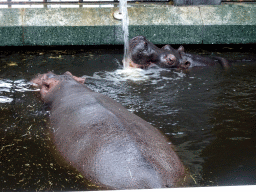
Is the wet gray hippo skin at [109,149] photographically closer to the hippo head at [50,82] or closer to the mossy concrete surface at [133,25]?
the hippo head at [50,82]

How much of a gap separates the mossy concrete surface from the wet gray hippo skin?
5.31 metres

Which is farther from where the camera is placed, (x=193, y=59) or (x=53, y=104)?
(x=193, y=59)

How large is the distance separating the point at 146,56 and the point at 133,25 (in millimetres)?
1936

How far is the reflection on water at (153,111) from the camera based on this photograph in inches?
149

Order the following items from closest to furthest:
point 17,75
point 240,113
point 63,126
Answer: point 63,126 → point 240,113 → point 17,75

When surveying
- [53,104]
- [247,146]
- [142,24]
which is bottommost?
[247,146]

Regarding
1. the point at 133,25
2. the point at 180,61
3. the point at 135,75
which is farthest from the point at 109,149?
the point at 133,25

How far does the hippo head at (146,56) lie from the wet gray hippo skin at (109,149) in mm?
3749

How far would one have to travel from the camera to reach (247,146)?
4.46m

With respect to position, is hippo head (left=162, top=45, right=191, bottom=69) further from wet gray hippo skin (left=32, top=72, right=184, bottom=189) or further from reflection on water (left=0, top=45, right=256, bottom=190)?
wet gray hippo skin (left=32, top=72, right=184, bottom=189)

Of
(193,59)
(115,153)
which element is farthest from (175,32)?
(115,153)

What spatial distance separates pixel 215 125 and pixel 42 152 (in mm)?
2659

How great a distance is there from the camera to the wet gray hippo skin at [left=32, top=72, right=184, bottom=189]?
298 centimetres

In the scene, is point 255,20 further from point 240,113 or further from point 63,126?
point 63,126
